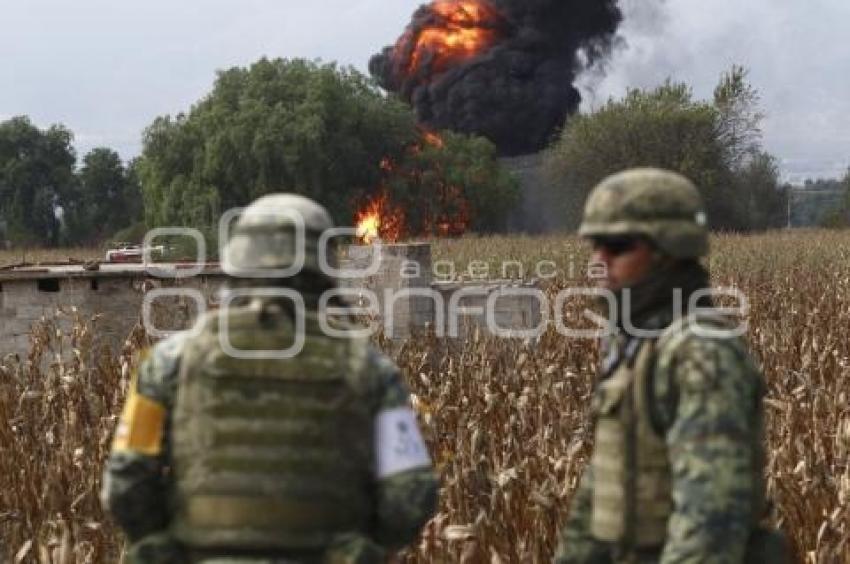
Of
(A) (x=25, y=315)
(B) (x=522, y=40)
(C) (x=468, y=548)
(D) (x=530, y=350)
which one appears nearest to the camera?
(C) (x=468, y=548)

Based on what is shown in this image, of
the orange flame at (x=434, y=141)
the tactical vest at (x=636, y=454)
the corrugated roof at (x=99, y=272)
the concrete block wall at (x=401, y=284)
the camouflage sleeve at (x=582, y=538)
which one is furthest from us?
the orange flame at (x=434, y=141)

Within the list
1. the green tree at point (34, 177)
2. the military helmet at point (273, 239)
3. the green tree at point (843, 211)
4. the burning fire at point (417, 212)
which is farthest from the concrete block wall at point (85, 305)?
the green tree at point (34, 177)

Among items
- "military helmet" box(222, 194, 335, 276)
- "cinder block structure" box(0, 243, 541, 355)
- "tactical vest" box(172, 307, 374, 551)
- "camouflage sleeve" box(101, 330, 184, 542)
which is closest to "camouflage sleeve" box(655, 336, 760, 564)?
"tactical vest" box(172, 307, 374, 551)

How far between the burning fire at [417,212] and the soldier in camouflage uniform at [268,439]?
48.3 meters

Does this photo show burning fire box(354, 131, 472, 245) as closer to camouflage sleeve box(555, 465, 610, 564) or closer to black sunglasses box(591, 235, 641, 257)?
camouflage sleeve box(555, 465, 610, 564)

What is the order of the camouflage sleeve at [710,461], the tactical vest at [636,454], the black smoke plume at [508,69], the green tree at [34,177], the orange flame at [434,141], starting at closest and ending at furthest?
the camouflage sleeve at [710,461] → the tactical vest at [636,454] → the orange flame at [434,141] → the black smoke plume at [508,69] → the green tree at [34,177]

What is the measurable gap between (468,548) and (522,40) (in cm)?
7230

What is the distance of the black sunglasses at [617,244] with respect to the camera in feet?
9.87

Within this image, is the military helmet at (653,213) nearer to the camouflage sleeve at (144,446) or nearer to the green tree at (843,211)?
the camouflage sleeve at (144,446)

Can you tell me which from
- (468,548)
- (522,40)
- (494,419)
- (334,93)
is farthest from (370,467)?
(522,40)

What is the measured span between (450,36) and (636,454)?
248 feet

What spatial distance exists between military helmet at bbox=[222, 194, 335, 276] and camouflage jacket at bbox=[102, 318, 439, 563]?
24 centimetres

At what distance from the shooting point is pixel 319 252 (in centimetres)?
297

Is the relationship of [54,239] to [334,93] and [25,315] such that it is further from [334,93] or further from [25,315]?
[25,315]
